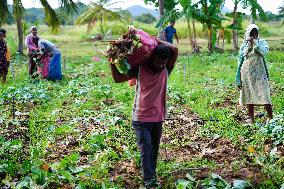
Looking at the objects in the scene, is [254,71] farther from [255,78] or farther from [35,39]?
[35,39]

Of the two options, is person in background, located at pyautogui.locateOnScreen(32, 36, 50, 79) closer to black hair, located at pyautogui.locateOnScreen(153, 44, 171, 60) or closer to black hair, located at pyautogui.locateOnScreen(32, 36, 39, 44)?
black hair, located at pyautogui.locateOnScreen(32, 36, 39, 44)

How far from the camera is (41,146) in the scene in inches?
225

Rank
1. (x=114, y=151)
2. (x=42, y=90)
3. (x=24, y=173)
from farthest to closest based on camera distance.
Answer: (x=42, y=90), (x=114, y=151), (x=24, y=173)

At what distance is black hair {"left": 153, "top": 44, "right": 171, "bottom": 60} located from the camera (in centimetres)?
424

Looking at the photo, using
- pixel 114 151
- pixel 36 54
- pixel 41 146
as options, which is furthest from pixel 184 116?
pixel 36 54

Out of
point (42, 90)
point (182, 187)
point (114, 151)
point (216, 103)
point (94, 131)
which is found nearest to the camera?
point (182, 187)

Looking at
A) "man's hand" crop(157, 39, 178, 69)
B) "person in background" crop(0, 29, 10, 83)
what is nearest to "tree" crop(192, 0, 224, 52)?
"person in background" crop(0, 29, 10, 83)

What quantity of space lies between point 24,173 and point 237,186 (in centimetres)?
215

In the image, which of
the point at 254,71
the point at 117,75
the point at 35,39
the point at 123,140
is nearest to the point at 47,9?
the point at 35,39

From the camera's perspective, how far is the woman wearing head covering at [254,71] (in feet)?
21.6

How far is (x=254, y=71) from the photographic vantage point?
263 inches

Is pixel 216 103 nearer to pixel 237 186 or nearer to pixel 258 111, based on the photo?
pixel 258 111

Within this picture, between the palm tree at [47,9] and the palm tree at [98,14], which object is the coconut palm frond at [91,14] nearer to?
the palm tree at [98,14]

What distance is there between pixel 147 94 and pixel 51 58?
8297 mm
